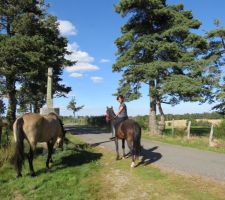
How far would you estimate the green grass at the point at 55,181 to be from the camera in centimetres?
866

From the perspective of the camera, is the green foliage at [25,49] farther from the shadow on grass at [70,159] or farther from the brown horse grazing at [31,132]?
the brown horse grazing at [31,132]

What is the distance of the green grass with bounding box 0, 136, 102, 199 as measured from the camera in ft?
28.4

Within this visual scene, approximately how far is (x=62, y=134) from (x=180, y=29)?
18.4m

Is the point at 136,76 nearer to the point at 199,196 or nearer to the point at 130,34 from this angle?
the point at 130,34

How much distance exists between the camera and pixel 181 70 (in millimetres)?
29922

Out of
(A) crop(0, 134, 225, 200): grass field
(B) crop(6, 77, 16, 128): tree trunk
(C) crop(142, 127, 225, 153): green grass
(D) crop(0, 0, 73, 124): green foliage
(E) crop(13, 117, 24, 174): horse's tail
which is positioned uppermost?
(D) crop(0, 0, 73, 124): green foliage

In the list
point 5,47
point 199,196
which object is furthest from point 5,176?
point 5,47

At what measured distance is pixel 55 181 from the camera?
9.69 m

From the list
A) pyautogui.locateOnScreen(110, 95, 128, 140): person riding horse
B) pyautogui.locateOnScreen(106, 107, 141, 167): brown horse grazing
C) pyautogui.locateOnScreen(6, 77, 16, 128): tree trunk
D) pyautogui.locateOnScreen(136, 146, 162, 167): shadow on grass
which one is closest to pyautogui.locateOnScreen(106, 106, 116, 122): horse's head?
pyautogui.locateOnScreen(110, 95, 128, 140): person riding horse

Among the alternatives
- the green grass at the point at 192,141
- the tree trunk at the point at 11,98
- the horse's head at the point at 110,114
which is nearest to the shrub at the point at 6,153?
the horse's head at the point at 110,114

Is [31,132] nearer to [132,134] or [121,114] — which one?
[132,134]

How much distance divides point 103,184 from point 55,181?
1.32 meters

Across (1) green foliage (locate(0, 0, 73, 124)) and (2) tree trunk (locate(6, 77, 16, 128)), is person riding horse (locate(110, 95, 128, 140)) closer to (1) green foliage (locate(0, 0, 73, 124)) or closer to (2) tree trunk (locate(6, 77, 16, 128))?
(1) green foliage (locate(0, 0, 73, 124))

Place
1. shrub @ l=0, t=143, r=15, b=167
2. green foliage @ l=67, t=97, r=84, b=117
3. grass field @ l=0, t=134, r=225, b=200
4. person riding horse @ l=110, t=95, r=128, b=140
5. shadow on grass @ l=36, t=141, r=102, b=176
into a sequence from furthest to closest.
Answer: green foliage @ l=67, t=97, r=84, b=117 → person riding horse @ l=110, t=95, r=128, b=140 → shrub @ l=0, t=143, r=15, b=167 → shadow on grass @ l=36, t=141, r=102, b=176 → grass field @ l=0, t=134, r=225, b=200
